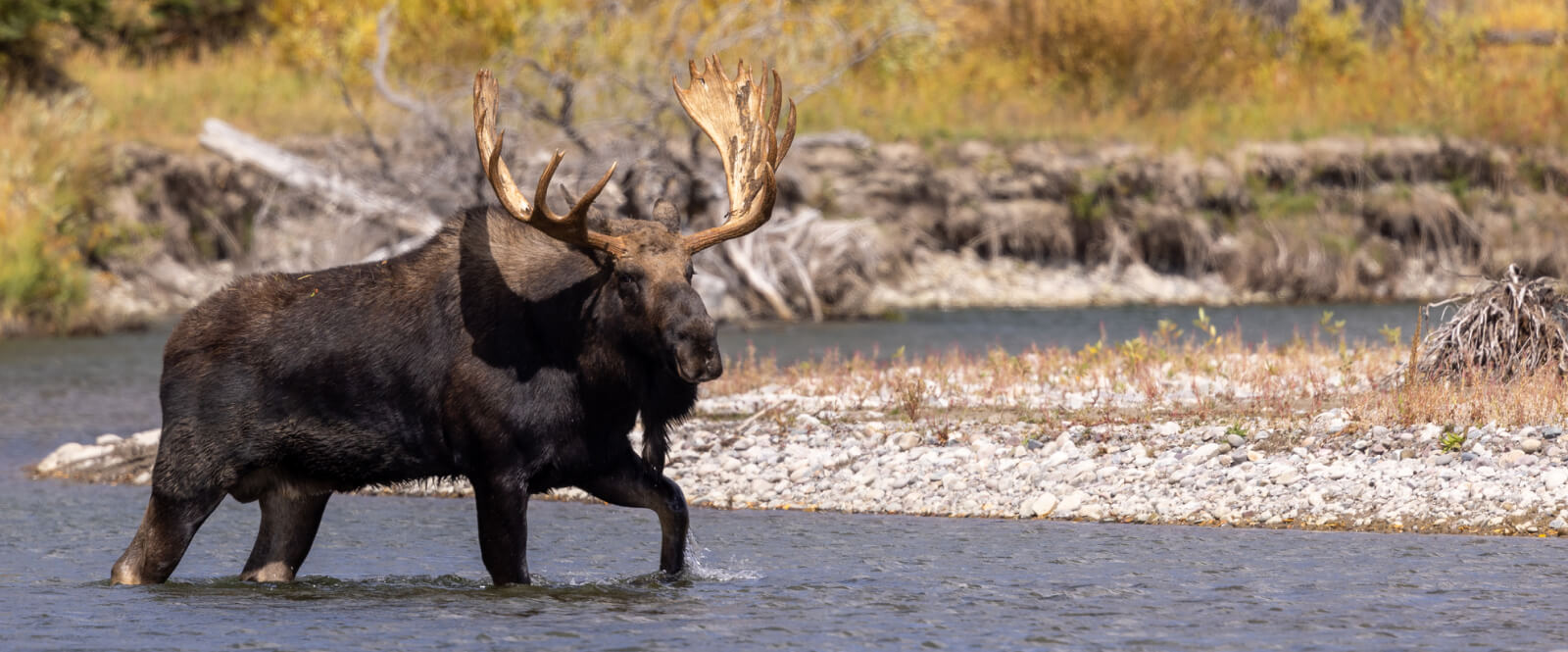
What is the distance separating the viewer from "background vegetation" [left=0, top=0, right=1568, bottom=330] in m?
31.7

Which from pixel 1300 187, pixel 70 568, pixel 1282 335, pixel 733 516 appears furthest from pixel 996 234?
pixel 70 568

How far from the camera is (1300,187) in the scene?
105ft

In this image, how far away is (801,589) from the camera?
360 inches

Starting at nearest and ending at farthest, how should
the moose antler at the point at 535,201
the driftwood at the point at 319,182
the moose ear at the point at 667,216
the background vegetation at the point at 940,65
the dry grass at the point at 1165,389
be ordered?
1. the moose antler at the point at 535,201
2. the moose ear at the point at 667,216
3. the dry grass at the point at 1165,389
4. the driftwood at the point at 319,182
5. the background vegetation at the point at 940,65

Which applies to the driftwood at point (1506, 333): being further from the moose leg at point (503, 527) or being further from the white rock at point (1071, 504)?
the moose leg at point (503, 527)

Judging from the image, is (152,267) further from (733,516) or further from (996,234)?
(733,516)

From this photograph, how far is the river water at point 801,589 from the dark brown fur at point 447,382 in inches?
19.7

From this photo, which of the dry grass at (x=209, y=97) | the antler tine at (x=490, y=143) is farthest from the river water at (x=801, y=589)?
the dry grass at (x=209, y=97)

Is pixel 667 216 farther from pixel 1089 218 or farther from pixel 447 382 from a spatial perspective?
pixel 1089 218

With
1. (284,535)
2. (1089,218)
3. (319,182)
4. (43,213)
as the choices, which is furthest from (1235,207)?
(284,535)

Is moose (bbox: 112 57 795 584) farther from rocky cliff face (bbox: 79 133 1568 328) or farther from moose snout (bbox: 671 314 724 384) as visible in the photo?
rocky cliff face (bbox: 79 133 1568 328)

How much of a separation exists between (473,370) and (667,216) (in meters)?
1.22

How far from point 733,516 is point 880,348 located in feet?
34.9

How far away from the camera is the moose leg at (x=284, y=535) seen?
9.57 meters
